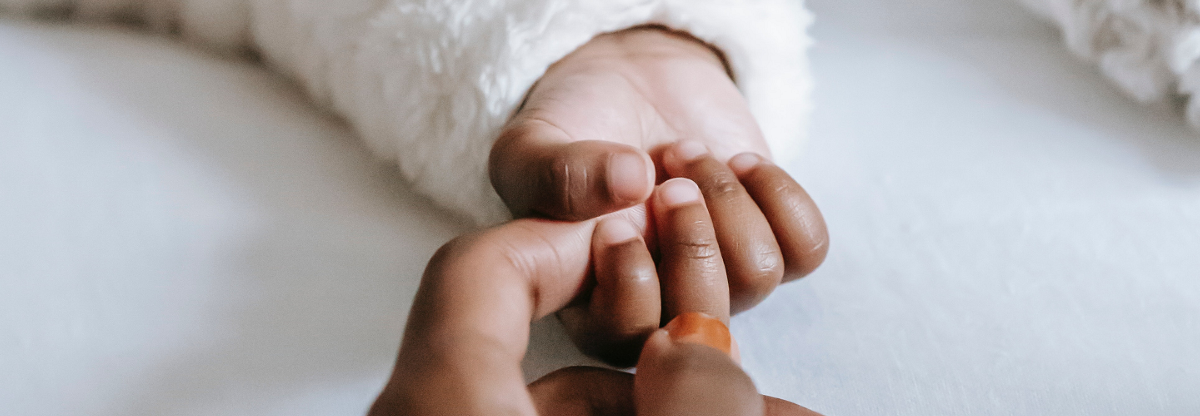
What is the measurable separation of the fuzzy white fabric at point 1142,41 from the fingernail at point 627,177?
55 cm

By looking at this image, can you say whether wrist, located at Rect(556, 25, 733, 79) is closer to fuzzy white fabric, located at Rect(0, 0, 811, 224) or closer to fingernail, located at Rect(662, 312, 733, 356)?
fuzzy white fabric, located at Rect(0, 0, 811, 224)

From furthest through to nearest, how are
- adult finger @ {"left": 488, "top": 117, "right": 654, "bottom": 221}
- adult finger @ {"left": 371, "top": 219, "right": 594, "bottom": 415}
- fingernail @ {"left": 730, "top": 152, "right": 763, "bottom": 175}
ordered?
fingernail @ {"left": 730, "top": 152, "right": 763, "bottom": 175} < adult finger @ {"left": 488, "top": 117, "right": 654, "bottom": 221} < adult finger @ {"left": 371, "top": 219, "right": 594, "bottom": 415}

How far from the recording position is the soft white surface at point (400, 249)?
39cm

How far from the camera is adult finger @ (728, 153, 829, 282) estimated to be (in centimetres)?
45

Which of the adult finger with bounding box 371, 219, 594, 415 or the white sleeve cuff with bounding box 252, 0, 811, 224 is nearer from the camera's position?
the adult finger with bounding box 371, 219, 594, 415

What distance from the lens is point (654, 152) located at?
21.1 inches

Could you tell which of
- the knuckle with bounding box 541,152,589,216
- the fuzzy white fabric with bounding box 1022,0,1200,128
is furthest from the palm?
the fuzzy white fabric with bounding box 1022,0,1200,128

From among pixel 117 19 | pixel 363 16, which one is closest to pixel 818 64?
pixel 363 16

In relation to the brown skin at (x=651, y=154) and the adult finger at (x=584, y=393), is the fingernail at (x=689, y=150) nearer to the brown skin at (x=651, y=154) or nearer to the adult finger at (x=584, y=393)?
the brown skin at (x=651, y=154)

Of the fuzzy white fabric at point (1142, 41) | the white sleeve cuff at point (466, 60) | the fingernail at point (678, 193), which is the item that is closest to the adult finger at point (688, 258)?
the fingernail at point (678, 193)

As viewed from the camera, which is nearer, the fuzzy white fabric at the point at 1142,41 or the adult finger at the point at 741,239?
the adult finger at the point at 741,239

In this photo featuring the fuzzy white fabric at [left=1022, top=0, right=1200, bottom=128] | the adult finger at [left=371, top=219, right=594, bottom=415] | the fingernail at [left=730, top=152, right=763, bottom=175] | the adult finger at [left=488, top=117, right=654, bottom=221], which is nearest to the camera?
the adult finger at [left=371, top=219, right=594, bottom=415]

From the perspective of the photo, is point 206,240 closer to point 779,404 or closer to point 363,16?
point 363,16

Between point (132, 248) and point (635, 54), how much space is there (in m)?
0.38
